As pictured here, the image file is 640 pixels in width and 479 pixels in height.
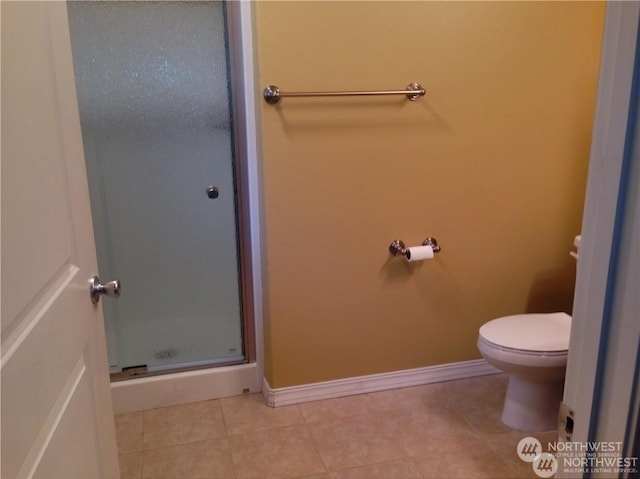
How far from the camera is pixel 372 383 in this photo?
8.04 feet

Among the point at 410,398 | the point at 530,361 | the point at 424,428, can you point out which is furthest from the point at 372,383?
the point at 530,361

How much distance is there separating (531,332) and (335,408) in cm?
90

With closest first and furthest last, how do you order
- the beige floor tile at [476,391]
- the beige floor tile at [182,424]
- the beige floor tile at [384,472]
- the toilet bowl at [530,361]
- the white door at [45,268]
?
the white door at [45,268] < the beige floor tile at [384,472] < the toilet bowl at [530,361] < the beige floor tile at [182,424] < the beige floor tile at [476,391]

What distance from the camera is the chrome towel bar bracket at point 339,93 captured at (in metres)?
1.97

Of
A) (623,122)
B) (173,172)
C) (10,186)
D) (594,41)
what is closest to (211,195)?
(173,172)

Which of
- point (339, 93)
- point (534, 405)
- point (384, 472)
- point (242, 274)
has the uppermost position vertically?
point (339, 93)

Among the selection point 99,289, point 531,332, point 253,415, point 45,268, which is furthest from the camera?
point 253,415

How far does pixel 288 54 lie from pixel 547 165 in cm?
129

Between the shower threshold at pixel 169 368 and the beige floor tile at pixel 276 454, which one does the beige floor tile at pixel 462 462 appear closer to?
the beige floor tile at pixel 276 454

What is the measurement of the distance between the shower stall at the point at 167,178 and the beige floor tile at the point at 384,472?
2.40ft

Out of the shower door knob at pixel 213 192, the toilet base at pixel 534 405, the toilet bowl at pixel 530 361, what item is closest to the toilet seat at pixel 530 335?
the toilet bowl at pixel 530 361

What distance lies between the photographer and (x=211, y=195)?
237cm

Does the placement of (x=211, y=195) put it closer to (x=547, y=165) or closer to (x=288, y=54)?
(x=288, y=54)

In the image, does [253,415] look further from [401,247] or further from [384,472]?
[401,247]
